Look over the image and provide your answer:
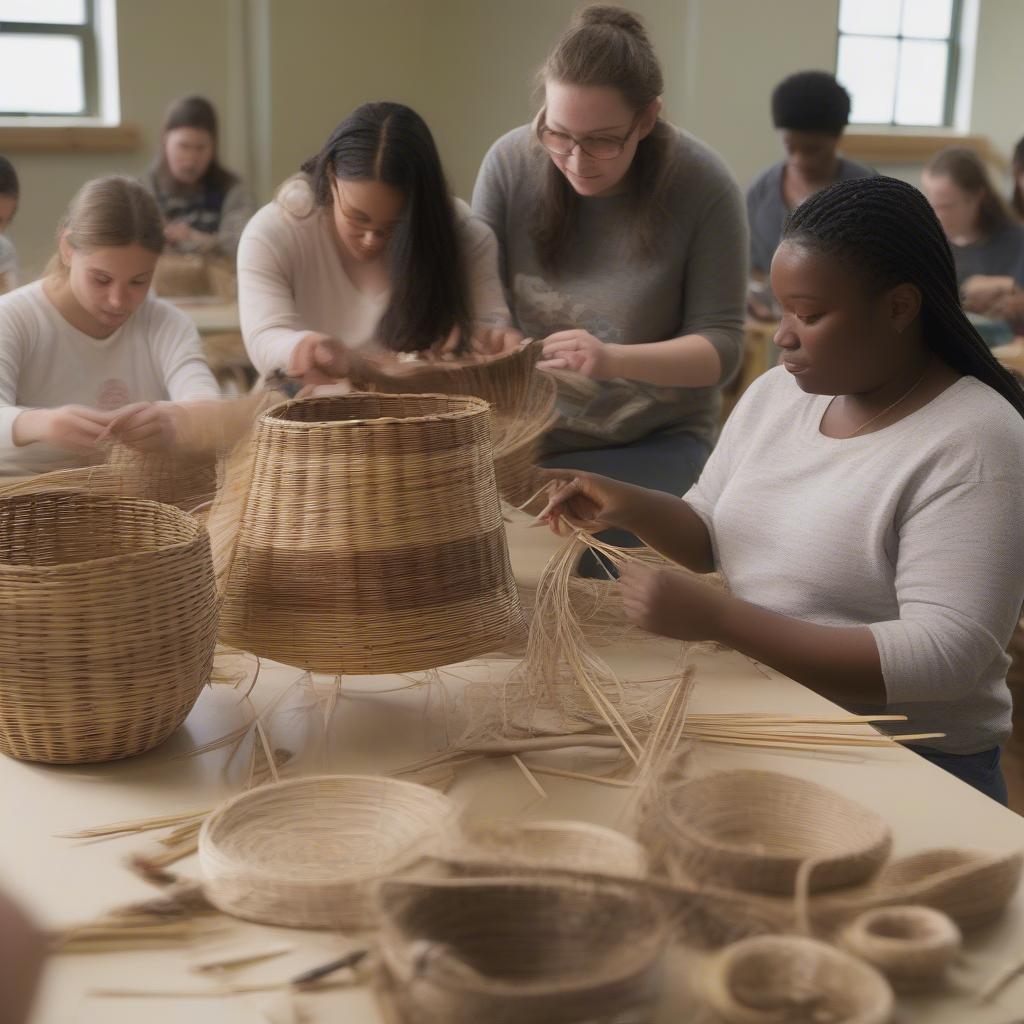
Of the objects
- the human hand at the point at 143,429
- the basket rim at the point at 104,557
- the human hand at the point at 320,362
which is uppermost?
the human hand at the point at 320,362

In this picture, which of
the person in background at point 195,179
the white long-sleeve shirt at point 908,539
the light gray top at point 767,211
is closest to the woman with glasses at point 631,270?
the white long-sleeve shirt at point 908,539

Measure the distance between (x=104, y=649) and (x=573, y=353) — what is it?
93 centimetres

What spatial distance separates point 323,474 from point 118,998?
483 mm

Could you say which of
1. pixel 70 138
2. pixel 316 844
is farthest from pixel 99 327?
pixel 70 138

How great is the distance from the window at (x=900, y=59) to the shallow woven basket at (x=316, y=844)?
5721 millimetres

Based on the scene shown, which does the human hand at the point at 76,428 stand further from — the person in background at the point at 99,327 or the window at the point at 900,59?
the window at the point at 900,59

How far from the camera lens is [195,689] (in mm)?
1093

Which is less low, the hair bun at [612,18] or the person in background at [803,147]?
the hair bun at [612,18]

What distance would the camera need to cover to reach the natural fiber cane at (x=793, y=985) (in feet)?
2.11

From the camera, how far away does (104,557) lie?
1.19m

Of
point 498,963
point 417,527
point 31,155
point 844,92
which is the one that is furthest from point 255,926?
point 31,155

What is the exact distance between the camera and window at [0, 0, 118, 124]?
5578 millimetres

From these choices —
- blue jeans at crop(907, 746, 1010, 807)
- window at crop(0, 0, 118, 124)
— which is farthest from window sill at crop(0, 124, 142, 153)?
blue jeans at crop(907, 746, 1010, 807)

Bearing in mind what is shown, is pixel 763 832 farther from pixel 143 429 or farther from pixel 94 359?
pixel 94 359
